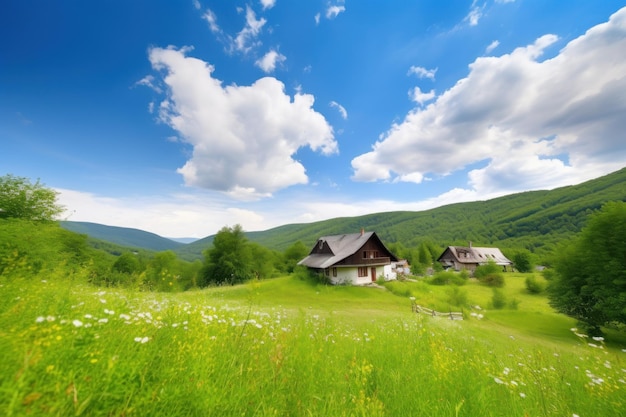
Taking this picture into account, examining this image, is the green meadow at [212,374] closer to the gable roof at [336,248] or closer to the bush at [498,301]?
the bush at [498,301]

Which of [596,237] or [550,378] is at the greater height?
[596,237]

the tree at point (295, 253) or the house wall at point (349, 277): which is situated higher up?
the tree at point (295, 253)

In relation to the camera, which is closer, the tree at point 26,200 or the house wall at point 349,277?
Answer: the tree at point 26,200

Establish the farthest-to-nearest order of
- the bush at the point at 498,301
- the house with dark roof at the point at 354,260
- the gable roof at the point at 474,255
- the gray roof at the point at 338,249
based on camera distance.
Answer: the gable roof at the point at 474,255, the gray roof at the point at 338,249, the house with dark roof at the point at 354,260, the bush at the point at 498,301

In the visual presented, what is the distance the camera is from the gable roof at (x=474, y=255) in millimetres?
83812

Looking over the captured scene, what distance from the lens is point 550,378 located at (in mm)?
4949

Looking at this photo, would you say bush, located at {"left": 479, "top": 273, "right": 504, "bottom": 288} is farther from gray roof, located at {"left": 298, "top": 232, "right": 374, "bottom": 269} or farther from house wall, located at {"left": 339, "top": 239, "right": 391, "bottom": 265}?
gray roof, located at {"left": 298, "top": 232, "right": 374, "bottom": 269}

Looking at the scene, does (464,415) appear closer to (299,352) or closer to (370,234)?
(299,352)

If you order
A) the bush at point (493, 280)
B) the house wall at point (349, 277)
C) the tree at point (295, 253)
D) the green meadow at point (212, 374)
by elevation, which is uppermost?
the green meadow at point (212, 374)

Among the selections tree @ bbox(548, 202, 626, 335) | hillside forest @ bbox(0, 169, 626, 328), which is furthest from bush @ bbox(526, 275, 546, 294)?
tree @ bbox(548, 202, 626, 335)

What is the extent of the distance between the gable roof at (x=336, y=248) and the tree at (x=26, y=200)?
38.0 metres

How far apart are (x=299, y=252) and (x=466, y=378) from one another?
70720 mm

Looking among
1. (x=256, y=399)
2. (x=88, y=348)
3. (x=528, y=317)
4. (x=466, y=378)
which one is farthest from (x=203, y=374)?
(x=528, y=317)

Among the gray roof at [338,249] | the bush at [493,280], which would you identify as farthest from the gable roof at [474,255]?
the gray roof at [338,249]
